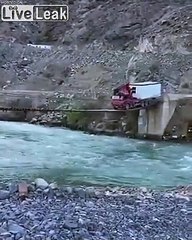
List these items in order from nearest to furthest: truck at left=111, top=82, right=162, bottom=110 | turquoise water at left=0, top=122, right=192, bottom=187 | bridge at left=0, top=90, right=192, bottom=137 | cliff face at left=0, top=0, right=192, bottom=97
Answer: turquoise water at left=0, top=122, right=192, bottom=187, bridge at left=0, top=90, right=192, bottom=137, truck at left=111, top=82, right=162, bottom=110, cliff face at left=0, top=0, right=192, bottom=97

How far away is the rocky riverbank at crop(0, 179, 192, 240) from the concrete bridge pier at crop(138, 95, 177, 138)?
40.0 ft

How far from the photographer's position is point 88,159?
18.6 m

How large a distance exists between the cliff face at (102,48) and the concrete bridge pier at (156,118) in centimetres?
337

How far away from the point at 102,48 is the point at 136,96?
1402 centimetres

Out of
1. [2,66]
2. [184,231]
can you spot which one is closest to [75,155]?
[184,231]

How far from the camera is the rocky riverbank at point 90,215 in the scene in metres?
8.06

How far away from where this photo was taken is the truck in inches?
963

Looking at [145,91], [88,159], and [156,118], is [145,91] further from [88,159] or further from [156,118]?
[88,159]

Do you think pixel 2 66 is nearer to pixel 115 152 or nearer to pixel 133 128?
pixel 133 128

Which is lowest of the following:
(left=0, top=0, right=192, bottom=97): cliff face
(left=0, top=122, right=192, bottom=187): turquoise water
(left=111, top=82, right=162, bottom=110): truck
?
(left=0, top=122, right=192, bottom=187): turquoise water

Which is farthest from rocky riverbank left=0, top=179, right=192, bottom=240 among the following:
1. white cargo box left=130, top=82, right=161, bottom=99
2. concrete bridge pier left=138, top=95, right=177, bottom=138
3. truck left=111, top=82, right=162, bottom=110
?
white cargo box left=130, top=82, right=161, bottom=99

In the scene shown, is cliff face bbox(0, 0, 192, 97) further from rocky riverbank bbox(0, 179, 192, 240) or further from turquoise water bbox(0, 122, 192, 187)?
rocky riverbank bbox(0, 179, 192, 240)

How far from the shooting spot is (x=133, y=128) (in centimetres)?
2434

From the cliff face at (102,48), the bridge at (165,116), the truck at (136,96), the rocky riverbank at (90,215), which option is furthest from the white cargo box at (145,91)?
the rocky riverbank at (90,215)
